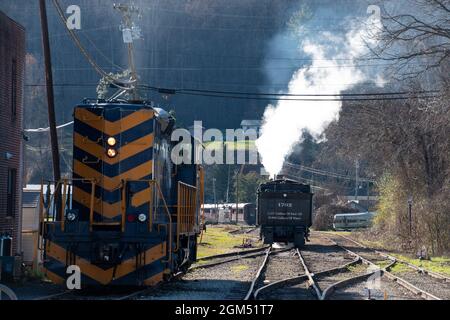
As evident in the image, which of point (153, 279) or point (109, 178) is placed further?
point (109, 178)

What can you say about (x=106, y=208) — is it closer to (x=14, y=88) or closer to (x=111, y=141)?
(x=111, y=141)

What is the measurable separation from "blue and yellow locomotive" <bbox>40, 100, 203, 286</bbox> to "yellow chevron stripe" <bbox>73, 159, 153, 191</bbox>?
1 cm

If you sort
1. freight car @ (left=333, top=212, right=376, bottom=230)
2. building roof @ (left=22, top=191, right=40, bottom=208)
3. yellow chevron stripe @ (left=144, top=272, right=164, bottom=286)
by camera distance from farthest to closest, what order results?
1. freight car @ (left=333, top=212, right=376, bottom=230)
2. building roof @ (left=22, top=191, right=40, bottom=208)
3. yellow chevron stripe @ (left=144, top=272, right=164, bottom=286)

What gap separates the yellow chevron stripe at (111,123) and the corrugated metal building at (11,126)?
467cm

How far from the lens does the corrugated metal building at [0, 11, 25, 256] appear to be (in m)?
19.4

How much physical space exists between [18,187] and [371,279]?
9940 millimetres

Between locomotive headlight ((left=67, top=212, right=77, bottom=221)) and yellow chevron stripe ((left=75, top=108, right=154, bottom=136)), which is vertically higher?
yellow chevron stripe ((left=75, top=108, right=154, bottom=136))

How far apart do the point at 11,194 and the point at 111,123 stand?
6.19 metres

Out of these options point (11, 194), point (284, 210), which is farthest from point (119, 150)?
point (284, 210)

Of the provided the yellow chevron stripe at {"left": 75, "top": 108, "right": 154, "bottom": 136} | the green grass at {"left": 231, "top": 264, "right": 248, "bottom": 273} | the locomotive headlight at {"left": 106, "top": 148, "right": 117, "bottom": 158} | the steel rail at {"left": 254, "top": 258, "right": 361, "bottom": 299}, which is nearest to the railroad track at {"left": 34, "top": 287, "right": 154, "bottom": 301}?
the steel rail at {"left": 254, "top": 258, "right": 361, "bottom": 299}

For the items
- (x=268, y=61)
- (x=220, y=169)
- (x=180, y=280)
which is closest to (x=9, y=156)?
(x=180, y=280)

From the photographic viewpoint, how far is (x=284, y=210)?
118 ft

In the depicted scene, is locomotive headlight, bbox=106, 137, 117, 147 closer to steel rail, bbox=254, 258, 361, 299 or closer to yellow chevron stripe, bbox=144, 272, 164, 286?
yellow chevron stripe, bbox=144, 272, 164, 286

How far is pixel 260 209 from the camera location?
36.0 meters
